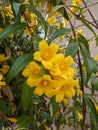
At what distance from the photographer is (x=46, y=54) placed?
63 centimetres

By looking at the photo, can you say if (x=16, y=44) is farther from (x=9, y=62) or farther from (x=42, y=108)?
(x=42, y=108)

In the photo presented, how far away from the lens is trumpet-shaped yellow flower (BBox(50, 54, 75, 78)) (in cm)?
60

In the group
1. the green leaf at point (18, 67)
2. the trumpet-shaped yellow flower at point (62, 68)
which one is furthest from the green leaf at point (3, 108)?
the trumpet-shaped yellow flower at point (62, 68)

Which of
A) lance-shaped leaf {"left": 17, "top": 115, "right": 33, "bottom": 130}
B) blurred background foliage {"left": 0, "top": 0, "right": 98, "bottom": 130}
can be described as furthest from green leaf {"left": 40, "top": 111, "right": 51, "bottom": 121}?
lance-shaped leaf {"left": 17, "top": 115, "right": 33, "bottom": 130}

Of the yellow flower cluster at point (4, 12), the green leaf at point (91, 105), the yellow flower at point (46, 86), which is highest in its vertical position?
the yellow flower cluster at point (4, 12)

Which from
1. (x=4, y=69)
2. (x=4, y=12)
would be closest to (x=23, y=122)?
(x=4, y=69)

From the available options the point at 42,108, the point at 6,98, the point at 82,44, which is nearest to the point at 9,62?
the point at 6,98

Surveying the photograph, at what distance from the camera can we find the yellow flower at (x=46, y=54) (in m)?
0.61

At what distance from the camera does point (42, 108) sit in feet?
3.91

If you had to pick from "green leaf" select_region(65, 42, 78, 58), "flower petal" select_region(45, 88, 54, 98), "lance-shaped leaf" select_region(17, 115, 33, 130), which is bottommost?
"lance-shaped leaf" select_region(17, 115, 33, 130)

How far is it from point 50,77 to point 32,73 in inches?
1.8

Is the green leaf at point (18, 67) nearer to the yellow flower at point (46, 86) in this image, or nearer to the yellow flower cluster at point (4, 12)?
the yellow flower at point (46, 86)

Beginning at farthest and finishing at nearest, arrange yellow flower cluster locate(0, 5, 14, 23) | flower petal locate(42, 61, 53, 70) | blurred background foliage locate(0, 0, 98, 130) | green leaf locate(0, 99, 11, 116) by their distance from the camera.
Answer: yellow flower cluster locate(0, 5, 14, 23) → green leaf locate(0, 99, 11, 116) → blurred background foliage locate(0, 0, 98, 130) → flower petal locate(42, 61, 53, 70)

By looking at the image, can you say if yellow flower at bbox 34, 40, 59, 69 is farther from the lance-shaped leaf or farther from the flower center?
the lance-shaped leaf
